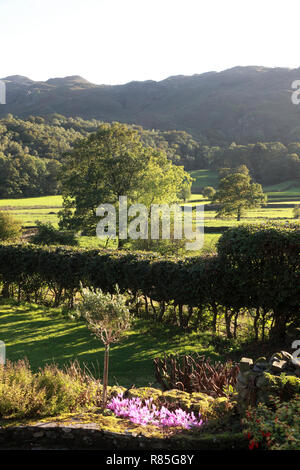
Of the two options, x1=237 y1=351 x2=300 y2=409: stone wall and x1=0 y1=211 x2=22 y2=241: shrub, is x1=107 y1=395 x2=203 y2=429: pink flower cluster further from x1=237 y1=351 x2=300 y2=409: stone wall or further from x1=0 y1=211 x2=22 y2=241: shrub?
x1=0 y1=211 x2=22 y2=241: shrub

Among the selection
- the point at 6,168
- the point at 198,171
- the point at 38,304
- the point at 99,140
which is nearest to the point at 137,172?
the point at 99,140

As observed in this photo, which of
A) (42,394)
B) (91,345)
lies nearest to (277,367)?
(42,394)

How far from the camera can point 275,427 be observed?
467 cm

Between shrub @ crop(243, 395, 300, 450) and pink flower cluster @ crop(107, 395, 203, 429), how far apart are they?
88 centimetres

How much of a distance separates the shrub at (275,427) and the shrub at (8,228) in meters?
29.1

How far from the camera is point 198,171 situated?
113m

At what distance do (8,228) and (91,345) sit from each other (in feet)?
77.3

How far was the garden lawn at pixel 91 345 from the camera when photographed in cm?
945

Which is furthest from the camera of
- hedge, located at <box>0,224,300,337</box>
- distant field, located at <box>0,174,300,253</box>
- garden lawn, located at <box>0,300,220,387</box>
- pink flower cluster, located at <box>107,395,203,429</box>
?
distant field, located at <box>0,174,300,253</box>

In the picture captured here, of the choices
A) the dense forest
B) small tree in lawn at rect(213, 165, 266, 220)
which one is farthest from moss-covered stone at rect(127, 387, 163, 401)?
the dense forest

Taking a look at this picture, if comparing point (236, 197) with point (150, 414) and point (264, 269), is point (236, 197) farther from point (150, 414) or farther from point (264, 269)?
point (150, 414)

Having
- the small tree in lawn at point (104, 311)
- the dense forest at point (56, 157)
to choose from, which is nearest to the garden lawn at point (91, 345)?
the small tree in lawn at point (104, 311)

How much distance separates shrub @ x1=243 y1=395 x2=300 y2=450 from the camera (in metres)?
4.48

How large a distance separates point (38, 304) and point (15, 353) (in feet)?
18.7
